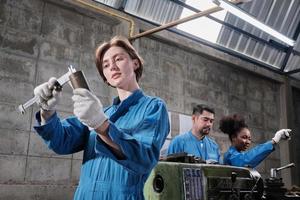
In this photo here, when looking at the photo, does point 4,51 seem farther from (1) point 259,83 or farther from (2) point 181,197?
(1) point 259,83

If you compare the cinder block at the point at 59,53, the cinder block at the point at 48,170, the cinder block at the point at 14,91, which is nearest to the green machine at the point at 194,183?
the cinder block at the point at 48,170

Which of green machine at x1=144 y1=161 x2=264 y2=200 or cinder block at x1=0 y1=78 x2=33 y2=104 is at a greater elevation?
cinder block at x1=0 y1=78 x2=33 y2=104

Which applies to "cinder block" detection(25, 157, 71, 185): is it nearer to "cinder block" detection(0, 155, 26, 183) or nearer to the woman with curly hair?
"cinder block" detection(0, 155, 26, 183)

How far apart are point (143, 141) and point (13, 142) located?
214 cm

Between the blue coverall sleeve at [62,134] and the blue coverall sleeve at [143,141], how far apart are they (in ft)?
0.99

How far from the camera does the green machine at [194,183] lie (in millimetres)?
1589

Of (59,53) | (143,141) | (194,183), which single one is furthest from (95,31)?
(143,141)

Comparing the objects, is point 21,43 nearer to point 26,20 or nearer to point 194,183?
point 26,20

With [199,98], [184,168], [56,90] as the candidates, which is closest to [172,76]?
[199,98]

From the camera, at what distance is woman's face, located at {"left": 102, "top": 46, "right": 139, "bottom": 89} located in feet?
4.01

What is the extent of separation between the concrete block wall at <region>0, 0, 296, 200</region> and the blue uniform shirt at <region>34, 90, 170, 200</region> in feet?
5.85

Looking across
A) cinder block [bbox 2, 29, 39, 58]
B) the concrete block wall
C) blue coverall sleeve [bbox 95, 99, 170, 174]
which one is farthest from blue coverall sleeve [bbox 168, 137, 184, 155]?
blue coverall sleeve [bbox 95, 99, 170, 174]

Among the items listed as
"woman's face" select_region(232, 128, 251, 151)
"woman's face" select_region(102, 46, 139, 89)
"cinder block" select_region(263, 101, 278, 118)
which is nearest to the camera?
"woman's face" select_region(102, 46, 139, 89)

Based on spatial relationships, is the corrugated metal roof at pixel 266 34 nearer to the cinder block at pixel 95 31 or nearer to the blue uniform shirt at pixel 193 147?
the cinder block at pixel 95 31
